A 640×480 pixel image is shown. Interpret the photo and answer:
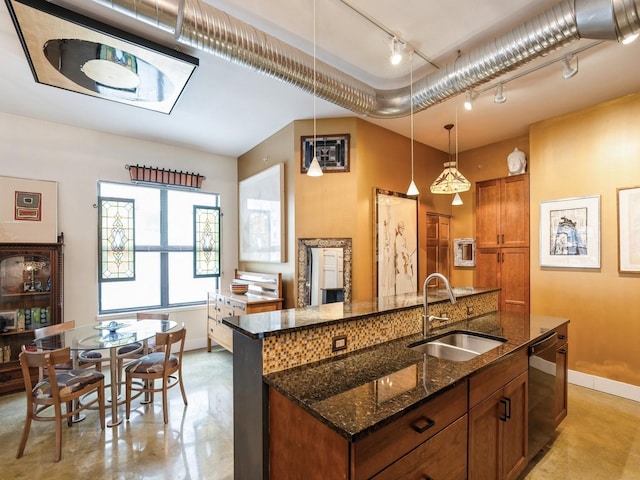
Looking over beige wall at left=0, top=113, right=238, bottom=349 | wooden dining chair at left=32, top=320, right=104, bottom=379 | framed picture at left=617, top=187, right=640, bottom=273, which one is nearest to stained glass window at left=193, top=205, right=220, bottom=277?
beige wall at left=0, top=113, right=238, bottom=349

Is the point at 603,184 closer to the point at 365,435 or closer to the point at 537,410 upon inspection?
the point at 537,410

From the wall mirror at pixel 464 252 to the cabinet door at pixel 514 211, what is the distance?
586 millimetres

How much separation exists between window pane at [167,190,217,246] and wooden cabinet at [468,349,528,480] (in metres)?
4.46

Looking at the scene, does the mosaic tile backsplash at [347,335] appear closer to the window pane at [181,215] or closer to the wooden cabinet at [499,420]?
the wooden cabinet at [499,420]

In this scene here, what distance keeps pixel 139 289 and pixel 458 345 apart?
4.27m

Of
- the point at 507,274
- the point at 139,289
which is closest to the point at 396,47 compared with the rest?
the point at 507,274

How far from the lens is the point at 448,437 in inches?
55.2

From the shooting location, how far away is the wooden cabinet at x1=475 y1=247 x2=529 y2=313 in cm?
405

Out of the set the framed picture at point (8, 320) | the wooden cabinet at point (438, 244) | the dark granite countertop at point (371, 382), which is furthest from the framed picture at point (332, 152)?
the framed picture at point (8, 320)

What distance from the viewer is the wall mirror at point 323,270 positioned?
12.1 ft

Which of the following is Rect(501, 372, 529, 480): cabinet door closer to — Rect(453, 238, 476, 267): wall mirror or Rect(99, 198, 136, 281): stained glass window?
Rect(453, 238, 476, 267): wall mirror

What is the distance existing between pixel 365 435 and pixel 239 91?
3.12 m

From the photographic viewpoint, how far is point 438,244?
4824mm

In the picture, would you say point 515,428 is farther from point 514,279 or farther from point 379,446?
point 514,279
